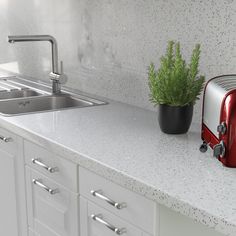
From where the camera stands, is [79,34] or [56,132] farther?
[79,34]

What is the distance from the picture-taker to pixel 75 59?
2684 millimetres

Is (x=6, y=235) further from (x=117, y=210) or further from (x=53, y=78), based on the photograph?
(x=117, y=210)

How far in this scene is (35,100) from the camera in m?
2.55

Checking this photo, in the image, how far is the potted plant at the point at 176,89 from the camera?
1717 millimetres

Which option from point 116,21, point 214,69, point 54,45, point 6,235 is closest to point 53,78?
point 54,45

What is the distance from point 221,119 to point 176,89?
0.32 m

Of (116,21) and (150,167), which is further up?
(116,21)

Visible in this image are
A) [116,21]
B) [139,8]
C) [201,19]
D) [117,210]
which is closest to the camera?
[117,210]

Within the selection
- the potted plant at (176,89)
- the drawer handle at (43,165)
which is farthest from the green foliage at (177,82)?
the drawer handle at (43,165)

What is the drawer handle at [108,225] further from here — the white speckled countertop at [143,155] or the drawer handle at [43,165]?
the drawer handle at [43,165]

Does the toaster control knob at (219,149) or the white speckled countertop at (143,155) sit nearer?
the white speckled countertop at (143,155)

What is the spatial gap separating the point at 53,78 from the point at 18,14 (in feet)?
2.62

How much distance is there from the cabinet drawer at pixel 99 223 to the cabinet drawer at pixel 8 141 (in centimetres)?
50

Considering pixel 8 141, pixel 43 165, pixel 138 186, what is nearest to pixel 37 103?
pixel 8 141
